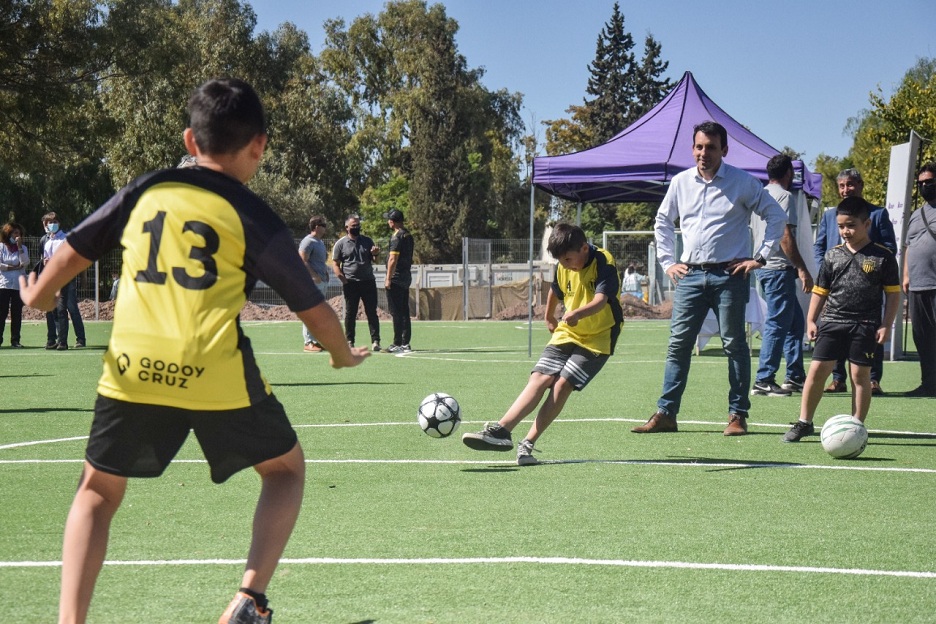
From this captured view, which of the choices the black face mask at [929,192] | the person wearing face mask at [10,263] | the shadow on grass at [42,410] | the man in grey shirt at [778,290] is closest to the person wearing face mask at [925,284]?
the black face mask at [929,192]

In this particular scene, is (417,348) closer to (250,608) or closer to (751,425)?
(751,425)

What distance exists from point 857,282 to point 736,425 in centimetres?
131

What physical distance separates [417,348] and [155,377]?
615 inches

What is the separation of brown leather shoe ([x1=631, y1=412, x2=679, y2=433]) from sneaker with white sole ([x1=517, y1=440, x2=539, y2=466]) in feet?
5.22

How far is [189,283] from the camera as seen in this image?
3.08 metres

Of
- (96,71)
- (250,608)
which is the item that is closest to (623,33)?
(96,71)

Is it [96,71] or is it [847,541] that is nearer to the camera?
[847,541]

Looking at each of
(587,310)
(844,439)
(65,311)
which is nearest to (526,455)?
(587,310)

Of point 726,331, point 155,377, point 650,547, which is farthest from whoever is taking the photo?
point 726,331

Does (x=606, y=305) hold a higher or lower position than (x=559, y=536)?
higher

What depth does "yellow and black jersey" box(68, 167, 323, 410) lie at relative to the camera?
3061 mm

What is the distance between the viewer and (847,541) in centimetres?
473

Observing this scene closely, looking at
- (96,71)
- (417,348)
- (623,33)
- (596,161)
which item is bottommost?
(417,348)

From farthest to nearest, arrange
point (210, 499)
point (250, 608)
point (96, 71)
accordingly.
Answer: point (96, 71)
point (210, 499)
point (250, 608)
